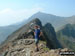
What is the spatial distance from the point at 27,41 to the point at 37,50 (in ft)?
17.4

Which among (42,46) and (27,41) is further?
(27,41)

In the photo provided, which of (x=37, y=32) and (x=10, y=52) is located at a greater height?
(x=37, y=32)

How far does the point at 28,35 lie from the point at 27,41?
5626 millimetres

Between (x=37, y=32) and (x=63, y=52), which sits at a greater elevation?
(x=37, y=32)

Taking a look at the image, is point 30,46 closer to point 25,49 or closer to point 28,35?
point 25,49

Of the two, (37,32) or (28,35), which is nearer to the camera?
(37,32)

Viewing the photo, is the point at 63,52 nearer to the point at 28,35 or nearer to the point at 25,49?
the point at 25,49

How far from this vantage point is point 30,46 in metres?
24.7

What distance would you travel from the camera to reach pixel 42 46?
74.4ft

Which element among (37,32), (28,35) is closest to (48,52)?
(37,32)

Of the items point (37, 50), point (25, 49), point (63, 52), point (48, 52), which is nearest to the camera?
point (63, 52)

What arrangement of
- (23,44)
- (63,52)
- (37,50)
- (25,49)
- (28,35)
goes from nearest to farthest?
1. (63,52)
2. (37,50)
3. (25,49)
4. (23,44)
5. (28,35)

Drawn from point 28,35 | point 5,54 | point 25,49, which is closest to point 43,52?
point 25,49

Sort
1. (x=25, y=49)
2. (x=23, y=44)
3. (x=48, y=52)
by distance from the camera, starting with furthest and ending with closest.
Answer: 1. (x=23, y=44)
2. (x=25, y=49)
3. (x=48, y=52)
